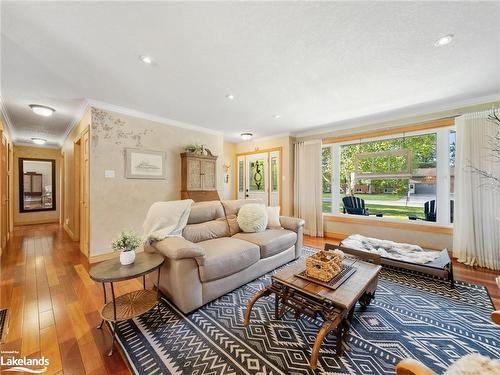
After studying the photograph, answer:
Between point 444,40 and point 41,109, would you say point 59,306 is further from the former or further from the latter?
point 444,40

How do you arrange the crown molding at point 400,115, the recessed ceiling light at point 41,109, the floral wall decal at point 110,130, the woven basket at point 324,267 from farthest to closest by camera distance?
the recessed ceiling light at point 41,109 → the floral wall decal at point 110,130 → the crown molding at point 400,115 → the woven basket at point 324,267

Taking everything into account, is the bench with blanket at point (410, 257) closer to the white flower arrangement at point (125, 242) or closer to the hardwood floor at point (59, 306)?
the hardwood floor at point (59, 306)

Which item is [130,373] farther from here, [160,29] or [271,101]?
[271,101]

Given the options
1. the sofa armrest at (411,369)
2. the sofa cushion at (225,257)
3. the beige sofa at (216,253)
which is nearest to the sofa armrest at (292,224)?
the beige sofa at (216,253)

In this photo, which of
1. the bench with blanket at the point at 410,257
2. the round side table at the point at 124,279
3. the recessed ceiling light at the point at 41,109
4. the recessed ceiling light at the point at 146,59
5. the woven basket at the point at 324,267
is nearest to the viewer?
the round side table at the point at 124,279

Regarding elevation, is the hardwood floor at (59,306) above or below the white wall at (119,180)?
below

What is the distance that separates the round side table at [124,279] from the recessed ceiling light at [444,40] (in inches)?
125

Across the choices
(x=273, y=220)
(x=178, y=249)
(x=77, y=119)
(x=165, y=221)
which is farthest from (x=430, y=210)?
(x=77, y=119)

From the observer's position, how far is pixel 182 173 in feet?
13.9

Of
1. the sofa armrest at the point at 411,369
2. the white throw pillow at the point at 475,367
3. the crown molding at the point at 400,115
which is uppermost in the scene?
the crown molding at the point at 400,115

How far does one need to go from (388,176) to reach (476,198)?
1241mm

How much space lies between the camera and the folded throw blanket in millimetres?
2134

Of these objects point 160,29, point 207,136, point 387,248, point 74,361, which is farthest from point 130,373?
point 207,136

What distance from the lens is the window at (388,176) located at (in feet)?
11.6
